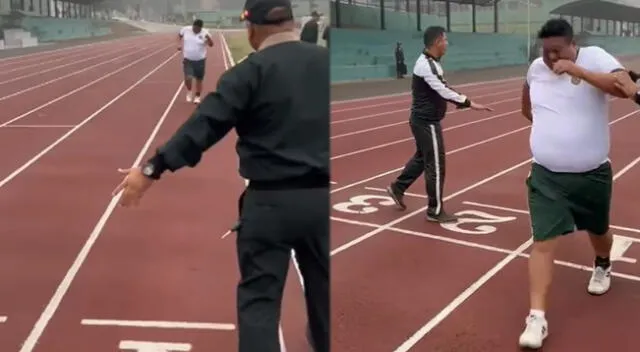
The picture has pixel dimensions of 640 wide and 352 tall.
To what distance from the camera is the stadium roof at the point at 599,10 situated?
0.85 m

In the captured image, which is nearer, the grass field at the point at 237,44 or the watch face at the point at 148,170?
the watch face at the point at 148,170

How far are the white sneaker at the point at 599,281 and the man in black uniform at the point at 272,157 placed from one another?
1.08 ft

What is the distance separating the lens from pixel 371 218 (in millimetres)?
967

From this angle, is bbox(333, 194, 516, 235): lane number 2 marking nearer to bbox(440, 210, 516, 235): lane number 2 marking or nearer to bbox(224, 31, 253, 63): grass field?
bbox(440, 210, 516, 235): lane number 2 marking

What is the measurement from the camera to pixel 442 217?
0.96 metres

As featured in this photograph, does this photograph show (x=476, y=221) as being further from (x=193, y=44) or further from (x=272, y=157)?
(x=193, y=44)

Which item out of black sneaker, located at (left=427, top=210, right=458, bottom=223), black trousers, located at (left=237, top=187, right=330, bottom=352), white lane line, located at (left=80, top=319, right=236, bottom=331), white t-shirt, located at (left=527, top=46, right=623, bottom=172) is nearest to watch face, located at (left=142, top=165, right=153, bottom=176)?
black trousers, located at (left=237, top=187, right=330, bottom=352)

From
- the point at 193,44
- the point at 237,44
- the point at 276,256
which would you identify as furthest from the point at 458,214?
the point at 193,44

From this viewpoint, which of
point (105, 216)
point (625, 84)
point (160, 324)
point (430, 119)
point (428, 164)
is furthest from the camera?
point (105, 216)

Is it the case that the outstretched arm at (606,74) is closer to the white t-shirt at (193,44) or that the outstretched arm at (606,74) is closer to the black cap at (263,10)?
the black cap at (263,10)

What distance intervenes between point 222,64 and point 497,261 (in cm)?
53

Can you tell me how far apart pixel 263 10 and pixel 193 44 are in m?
0.57

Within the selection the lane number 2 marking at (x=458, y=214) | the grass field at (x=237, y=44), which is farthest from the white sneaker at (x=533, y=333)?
the grass field at (x=237, y=44)

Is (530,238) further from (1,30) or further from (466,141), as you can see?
(1,30)
